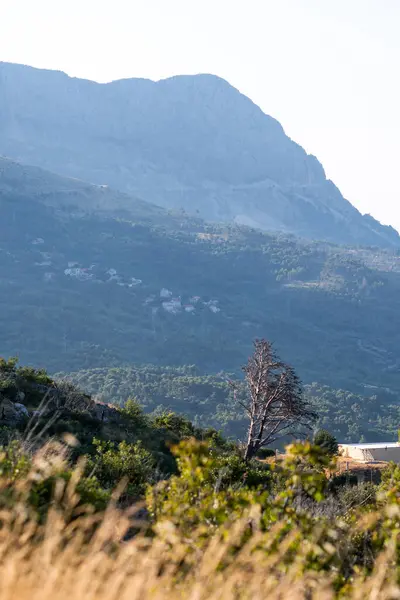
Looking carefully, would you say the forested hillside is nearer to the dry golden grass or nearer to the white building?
the white building

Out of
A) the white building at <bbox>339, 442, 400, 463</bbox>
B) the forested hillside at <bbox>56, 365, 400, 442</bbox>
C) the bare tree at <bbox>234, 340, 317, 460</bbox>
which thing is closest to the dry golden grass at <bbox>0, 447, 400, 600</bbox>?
the bare tree at <bbox>234, 340, 317, 460</bbox>

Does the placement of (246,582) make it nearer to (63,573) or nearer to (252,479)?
(63,573)

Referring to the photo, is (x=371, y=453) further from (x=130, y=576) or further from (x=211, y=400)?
(x=211, y=400)

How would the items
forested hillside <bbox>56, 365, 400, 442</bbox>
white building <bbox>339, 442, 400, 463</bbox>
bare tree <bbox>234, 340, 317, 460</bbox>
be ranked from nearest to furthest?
bare tree <bbox>234, 340, 317, 460</bbox> < white building <bbox>339, 442, 400, 463</bbox> < forested hillside <bbox>56, 365, 400, 442</bbox>

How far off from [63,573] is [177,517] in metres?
1.87

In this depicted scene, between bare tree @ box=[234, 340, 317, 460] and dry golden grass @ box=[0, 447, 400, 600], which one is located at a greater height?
dry golden grass @ box=[0, 447, 400, 600]

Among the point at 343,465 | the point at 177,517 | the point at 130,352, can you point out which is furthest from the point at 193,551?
the point at 130,352

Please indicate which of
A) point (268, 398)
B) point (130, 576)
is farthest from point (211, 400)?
point (130, 576)

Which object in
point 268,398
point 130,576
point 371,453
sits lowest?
point 371,453

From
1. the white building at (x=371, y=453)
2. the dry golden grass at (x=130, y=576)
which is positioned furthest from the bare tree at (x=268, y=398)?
the dry golden grass at (x=130, y=576)

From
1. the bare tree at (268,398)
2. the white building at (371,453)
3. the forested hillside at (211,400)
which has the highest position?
the bare tree at (268,398)

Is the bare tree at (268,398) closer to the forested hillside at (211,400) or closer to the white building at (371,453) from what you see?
the white building at (371,453)

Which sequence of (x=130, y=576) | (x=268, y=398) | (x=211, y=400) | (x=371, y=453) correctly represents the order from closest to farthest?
1. (x=130, y=576)
2. (x=268, y=398)
3. (x=371, y=453)
4. (x=211, y=400)

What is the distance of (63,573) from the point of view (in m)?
4.76
